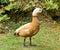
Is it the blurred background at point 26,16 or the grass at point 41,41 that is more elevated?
the blurred background at point 26,16

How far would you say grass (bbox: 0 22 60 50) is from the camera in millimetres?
6844

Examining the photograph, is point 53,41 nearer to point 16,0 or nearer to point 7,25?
point 7,25

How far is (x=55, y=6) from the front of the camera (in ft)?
29.3

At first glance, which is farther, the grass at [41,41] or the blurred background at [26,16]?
the blurred background at [26,16]

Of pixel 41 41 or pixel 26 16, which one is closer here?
pixel 41 41

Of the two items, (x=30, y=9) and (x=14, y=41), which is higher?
(x=30, y=9)

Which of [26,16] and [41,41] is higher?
[26,16]

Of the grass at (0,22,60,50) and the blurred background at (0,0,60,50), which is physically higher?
the blurred background at (0,0,60,50)

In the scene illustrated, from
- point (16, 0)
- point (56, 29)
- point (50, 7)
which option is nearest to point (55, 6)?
point (50, 7)

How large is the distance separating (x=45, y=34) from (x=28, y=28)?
1662 mm

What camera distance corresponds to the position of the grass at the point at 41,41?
684cm

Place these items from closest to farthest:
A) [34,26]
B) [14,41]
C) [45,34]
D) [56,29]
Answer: [34,26]
[14,41]
[45,34]
[56,29]

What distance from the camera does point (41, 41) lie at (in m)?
7.44

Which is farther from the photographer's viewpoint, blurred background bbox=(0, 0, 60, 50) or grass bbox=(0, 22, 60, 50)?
blurred background bbox=(0, 0, 60, 50)
